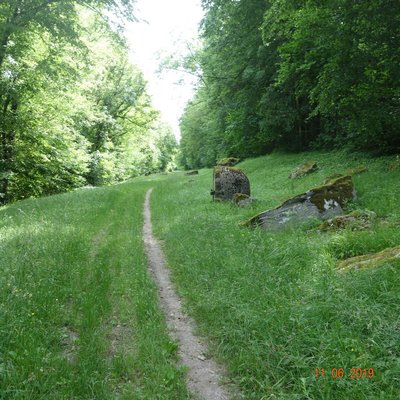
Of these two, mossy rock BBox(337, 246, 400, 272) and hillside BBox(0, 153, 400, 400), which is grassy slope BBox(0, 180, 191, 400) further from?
mossy rock BBox(337, 246, 400, 272)

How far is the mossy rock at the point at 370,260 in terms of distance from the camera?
5.38 m

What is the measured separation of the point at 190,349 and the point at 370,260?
3.19 meters

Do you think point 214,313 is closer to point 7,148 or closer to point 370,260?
point 370,260

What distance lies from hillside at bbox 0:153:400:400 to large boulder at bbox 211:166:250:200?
202 inches

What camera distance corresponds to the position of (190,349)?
497cm

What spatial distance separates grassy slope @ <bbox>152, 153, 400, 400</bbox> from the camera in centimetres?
382

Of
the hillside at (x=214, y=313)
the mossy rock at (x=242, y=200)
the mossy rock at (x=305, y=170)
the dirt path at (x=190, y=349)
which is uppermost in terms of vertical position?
the mossy rock at (x=305, y=170)

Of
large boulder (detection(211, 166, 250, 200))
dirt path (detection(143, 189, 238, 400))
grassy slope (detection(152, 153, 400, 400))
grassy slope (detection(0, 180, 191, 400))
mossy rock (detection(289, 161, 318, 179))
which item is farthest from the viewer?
mossy rock (detection(289, 161, 318, 179))

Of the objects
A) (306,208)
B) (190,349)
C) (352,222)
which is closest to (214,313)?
(190,349)

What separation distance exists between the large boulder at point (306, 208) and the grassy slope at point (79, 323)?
3.43 metres
